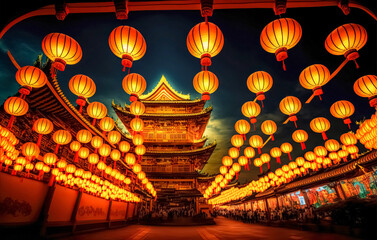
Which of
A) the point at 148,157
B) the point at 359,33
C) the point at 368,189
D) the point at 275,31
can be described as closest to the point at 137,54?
the point at 275,31

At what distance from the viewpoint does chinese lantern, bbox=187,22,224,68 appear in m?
3.36

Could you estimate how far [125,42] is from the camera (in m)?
3.49

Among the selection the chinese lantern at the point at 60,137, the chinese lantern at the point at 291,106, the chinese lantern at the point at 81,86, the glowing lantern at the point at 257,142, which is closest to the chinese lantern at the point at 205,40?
the chinese lantern at the point at 81,86

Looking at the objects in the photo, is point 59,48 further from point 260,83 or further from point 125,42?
point 260,83

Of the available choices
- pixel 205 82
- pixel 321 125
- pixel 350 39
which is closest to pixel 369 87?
pixel 350 39

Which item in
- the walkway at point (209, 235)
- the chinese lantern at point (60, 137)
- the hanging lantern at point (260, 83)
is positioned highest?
the hanging lantern at point (260, 83)

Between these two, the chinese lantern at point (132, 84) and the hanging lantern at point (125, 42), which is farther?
the chinese lantern at point (132, 84)

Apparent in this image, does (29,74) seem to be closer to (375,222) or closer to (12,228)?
(12,228)

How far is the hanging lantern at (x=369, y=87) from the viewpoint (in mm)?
4505

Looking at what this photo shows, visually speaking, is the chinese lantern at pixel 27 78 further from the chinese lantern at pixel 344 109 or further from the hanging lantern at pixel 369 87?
the chinese lantern at pixel 344 109

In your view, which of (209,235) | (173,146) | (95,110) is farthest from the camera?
(173,146)

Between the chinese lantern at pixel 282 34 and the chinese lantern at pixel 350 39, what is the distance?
0.79 meters

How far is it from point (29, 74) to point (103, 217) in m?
10.4

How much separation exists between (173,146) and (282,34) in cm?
1791
